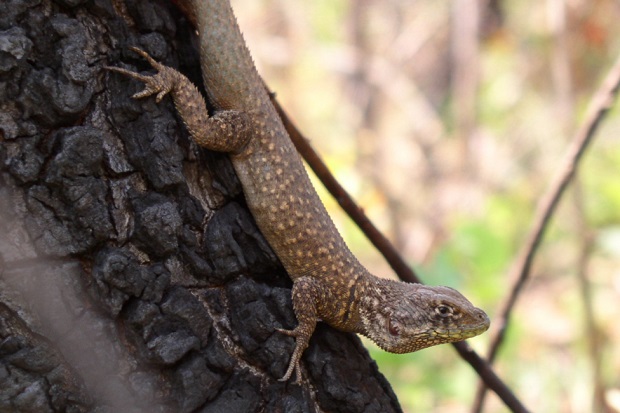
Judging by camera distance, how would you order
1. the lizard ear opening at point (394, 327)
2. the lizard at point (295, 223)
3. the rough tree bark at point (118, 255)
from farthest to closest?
the lizard ear opening at point (394, 327) < the lizard at point (295, 223) < the rough tree bark at point (118, 255)

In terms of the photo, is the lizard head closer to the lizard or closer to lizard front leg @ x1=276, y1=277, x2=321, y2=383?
the lizard

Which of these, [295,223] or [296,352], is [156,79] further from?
[296,352]

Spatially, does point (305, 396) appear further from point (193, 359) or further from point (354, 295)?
point (354, 295)

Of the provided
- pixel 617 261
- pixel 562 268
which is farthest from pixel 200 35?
pixel 562 268

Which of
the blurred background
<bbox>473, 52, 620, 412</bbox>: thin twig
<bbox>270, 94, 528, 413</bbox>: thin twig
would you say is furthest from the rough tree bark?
the blurred background

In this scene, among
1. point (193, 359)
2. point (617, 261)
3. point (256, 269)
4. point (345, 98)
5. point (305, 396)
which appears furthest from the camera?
point (345, 98)

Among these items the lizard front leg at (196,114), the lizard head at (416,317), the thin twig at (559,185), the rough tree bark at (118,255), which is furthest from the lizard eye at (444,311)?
the lizard front leg at (196,114)

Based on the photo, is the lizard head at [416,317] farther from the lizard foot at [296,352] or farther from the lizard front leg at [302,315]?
the lizard foot at [296,352]
